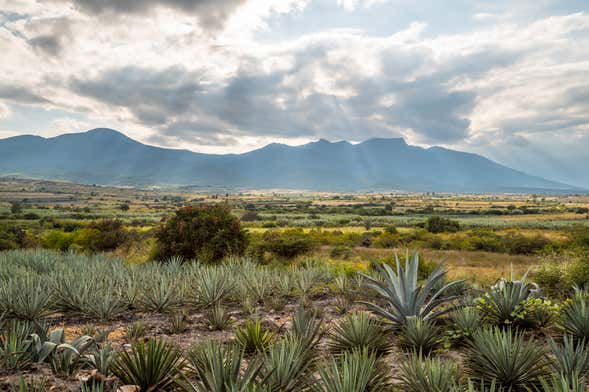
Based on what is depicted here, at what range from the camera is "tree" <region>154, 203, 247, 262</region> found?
1722 centimetres

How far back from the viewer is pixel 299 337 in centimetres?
489

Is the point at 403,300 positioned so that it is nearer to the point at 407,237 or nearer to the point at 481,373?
the point at 481,373

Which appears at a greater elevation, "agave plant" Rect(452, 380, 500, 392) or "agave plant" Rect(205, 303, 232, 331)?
"agave plant" Rect(452, 380, 500, 392)

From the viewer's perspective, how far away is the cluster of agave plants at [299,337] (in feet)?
11.9

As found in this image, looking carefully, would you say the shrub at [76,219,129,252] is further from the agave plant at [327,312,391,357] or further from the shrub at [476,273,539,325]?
the shrub at [476,273,539,325]

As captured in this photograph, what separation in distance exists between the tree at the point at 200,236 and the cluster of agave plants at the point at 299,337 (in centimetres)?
680

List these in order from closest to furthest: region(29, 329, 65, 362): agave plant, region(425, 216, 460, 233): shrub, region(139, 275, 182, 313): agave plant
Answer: region(29, 329, 65, 362): agave plant → region(139, 275, 182, 313): agave plant → region(425, 216, 460, 233): shrub

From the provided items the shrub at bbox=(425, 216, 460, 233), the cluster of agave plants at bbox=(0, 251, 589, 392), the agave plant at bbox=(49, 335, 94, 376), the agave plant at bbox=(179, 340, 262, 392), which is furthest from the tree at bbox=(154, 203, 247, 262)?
the shrub at bbox=(425, 216, 460, 233)

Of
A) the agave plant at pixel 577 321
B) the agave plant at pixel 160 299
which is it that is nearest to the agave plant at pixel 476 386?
the agave plant at pixel 577 321

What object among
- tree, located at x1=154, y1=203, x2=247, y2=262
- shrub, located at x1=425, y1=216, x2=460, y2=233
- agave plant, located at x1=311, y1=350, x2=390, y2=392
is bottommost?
shrub, located at x1=425, y1=216, x2=460, y2=233

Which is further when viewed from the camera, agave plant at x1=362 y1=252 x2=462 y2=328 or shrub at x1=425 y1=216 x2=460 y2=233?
shrub at x1=425 y1=216 x2=460 y2=233

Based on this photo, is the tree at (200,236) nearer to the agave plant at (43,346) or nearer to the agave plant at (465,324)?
the agave plant at (43,346)

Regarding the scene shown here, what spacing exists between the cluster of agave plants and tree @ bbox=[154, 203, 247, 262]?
6.80 metres

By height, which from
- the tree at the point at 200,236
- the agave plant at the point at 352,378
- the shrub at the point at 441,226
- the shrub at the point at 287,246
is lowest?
the shrub at the point at 441,226
